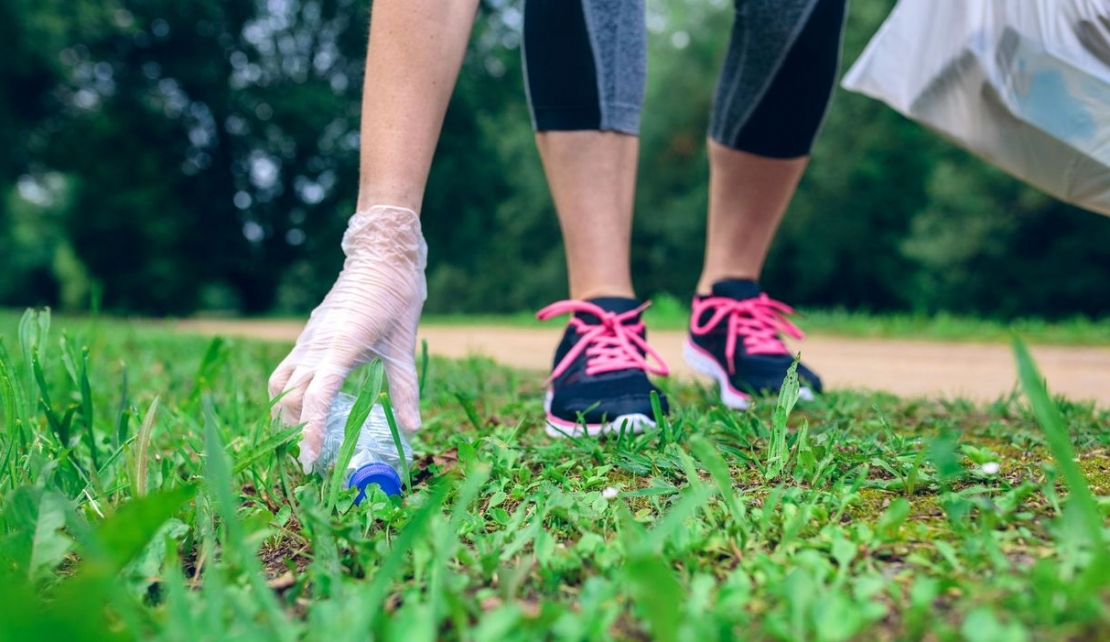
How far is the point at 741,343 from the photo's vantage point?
1.88 metres

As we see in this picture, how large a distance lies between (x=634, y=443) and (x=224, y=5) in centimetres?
1869

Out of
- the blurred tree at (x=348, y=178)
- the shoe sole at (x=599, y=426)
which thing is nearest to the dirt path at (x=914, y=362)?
the shoe sole at (x=599, y=426)

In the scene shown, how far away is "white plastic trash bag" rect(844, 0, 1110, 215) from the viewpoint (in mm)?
1377

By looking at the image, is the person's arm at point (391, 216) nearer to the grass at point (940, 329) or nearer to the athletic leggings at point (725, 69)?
the athletic leggings at point (725, 69)

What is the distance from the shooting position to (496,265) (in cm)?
2216

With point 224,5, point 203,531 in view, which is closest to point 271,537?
point 203,531

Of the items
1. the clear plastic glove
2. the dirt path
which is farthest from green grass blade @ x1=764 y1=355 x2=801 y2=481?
the dirt path

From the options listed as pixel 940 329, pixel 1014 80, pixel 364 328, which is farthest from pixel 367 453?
pixel 940 329

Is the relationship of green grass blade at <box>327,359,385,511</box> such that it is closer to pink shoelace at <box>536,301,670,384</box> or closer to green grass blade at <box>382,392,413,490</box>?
green grass blade at <box>382,392,413,490</box>

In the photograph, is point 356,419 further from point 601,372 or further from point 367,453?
point 601,372

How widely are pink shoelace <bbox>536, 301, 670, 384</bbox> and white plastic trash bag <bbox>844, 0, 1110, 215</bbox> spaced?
2.29ft

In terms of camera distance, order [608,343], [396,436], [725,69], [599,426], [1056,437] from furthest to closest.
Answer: [725,69] < [608,343] < [599,426] < [396,436] < [1056,437]

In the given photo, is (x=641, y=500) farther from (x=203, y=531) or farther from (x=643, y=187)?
(x=643, y=187)

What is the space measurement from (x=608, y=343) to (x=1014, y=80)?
848 millimetres
